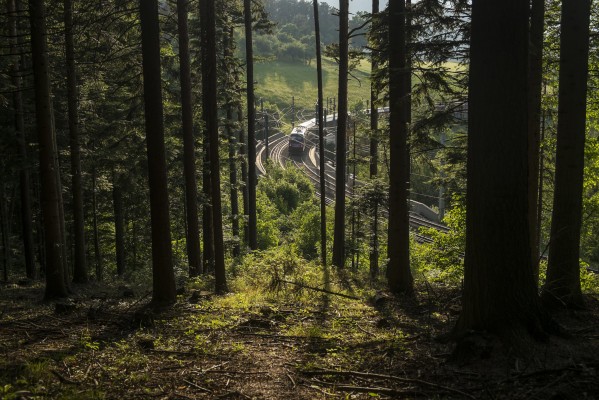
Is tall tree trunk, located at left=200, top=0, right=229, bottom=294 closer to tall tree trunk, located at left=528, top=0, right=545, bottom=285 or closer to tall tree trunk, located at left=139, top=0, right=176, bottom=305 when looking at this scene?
tall tree trunk, located at left=139, top=0, right=176, bottom=305

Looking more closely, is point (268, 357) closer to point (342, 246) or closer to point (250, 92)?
point (342, 246)

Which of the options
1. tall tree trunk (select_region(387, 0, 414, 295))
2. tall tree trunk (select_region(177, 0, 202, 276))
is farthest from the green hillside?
tall tree trunk (select_region(387, 0, 414, 295))

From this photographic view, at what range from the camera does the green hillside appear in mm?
101062

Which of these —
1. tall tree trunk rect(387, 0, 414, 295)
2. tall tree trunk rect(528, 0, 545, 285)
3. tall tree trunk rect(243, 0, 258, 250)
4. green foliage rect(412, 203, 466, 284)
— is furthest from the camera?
tall tree trunk rect(243, 0, 258, 250)

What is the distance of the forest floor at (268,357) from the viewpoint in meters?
4.44

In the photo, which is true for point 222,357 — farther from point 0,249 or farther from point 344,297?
point 0,249

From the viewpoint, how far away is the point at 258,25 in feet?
66.7

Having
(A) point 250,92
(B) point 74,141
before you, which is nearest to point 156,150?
(B) point 74,141

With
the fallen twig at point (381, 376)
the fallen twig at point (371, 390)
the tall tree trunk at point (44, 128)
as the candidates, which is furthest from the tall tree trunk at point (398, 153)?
the tall tree trunk at point (44, 128)

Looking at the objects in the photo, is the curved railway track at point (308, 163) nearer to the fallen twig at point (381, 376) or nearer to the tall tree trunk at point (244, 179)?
the tall tree trunk at point (244, 179)

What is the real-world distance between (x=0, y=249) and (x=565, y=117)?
61.3 ft

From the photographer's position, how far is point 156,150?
8836 mm

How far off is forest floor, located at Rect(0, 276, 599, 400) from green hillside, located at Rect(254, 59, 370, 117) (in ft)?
295

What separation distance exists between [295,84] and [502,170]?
10854 cm
